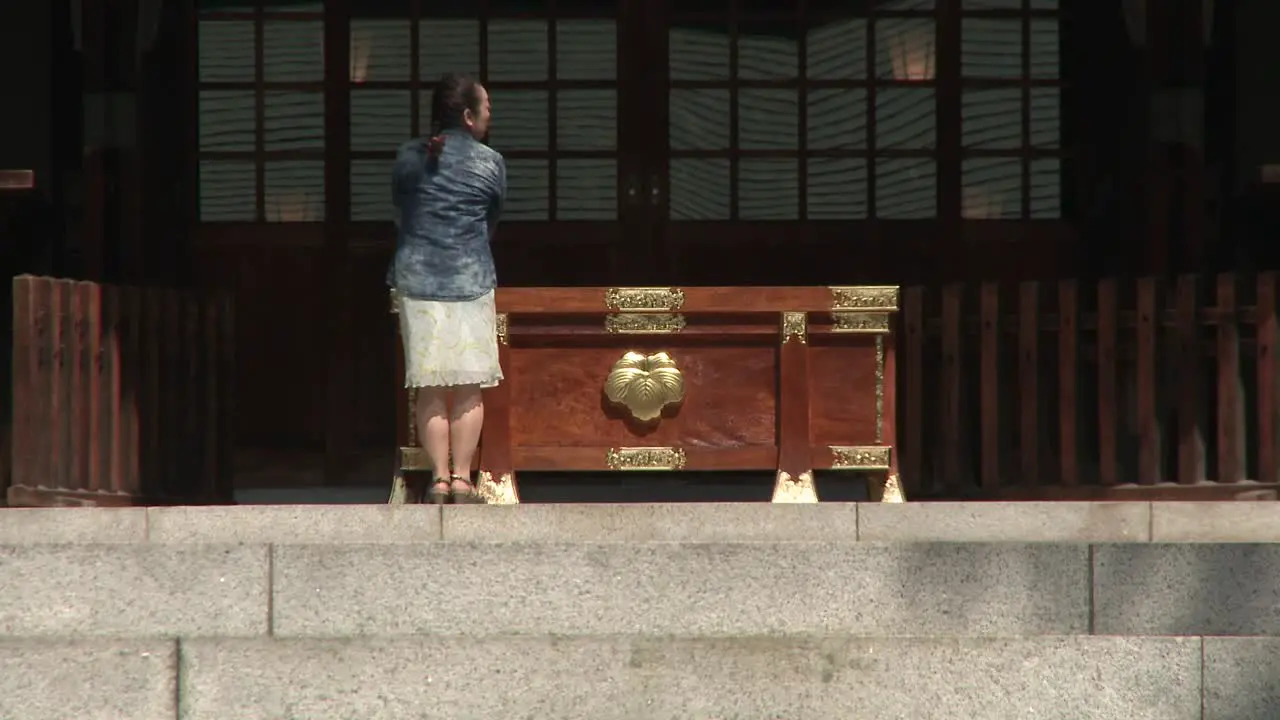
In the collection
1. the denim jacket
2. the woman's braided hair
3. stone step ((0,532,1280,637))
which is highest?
the woman's braided hair

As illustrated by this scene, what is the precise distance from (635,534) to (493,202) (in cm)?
172

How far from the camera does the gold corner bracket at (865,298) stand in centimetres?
946

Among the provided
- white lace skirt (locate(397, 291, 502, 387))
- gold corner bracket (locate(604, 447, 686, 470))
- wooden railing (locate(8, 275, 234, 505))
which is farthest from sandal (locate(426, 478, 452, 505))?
wooden railing (locate(8, 275, 234, 505))

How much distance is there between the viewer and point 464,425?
344 inches

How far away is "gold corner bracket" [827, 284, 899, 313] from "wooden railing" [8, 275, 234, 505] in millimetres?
2958

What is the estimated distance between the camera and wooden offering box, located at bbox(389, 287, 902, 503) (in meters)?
9.42

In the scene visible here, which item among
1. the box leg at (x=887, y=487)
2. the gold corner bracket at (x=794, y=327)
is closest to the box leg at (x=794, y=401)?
the gold corner bracket at (x=794, y=327)

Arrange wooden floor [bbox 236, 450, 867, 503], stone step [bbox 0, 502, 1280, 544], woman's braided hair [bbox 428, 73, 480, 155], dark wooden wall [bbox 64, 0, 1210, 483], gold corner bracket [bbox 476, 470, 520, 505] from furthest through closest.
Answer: dark wooden wall [bbox 64, 0, 1210, 483], wooden floor [bbox 236, 450, 867, 503], gold corner bracket [bbox 476, 470, 520, 505], woman's braided hair [bbox 428, 73, 480, 155], stone step [bbox 0, 502, 1280, 544]

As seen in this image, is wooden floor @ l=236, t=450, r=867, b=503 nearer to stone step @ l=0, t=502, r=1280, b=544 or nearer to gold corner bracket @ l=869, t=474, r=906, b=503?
gold corner bracket @ l=869, t=474, r=906, b=503

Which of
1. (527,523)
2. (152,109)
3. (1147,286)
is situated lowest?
(527,523)

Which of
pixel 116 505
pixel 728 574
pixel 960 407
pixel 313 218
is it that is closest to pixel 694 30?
pixel 313 218

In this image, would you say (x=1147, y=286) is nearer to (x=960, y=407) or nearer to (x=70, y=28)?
(x=960, y=407)

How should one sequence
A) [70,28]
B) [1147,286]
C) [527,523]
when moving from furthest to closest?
[70,28] → [1147,286] → [527,523]

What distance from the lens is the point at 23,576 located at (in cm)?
695
